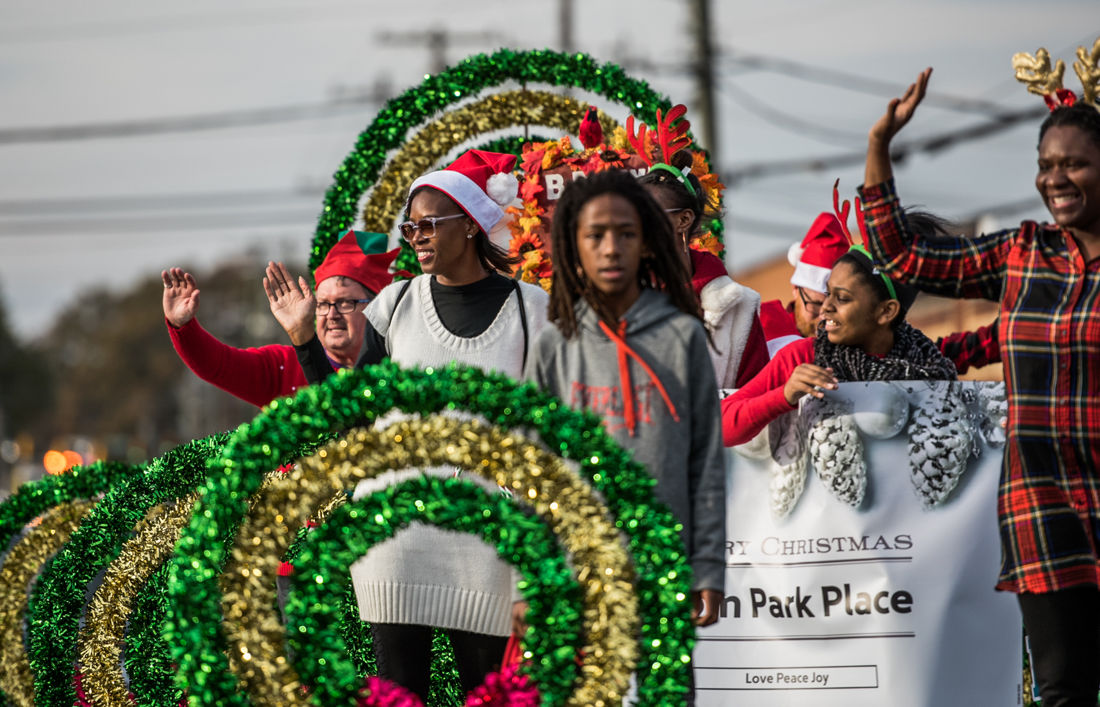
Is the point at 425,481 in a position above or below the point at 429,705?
above

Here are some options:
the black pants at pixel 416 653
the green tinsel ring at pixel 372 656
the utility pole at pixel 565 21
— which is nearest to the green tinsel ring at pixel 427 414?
the black pants at pixel 416 653

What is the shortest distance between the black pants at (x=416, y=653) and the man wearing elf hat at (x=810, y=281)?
2239 millimetres

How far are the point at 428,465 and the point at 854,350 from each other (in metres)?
1.85

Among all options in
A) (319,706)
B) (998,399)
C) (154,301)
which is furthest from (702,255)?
(154,301)

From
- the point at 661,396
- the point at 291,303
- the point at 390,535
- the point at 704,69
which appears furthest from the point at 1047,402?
the point at 704,69

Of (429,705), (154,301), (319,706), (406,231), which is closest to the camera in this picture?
(319,706)

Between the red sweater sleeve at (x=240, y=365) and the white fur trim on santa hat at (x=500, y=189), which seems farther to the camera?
the red sweater sleeve at (x=240, y=365)

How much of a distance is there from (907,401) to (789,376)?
0.38 meters

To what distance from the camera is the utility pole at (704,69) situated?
2353 centimetres

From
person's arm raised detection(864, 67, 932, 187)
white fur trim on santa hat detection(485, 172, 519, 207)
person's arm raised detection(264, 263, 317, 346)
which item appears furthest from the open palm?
person's arm raised detection(264, 263, 317, 346)

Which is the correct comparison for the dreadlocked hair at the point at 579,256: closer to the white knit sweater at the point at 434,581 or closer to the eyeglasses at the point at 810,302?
the white knit sweater at the point at 434,581

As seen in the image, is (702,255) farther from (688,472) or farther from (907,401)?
(688,472)

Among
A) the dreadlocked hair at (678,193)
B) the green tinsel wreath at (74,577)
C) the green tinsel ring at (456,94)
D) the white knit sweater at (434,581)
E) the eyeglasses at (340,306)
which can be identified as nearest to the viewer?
the white knit sweater at (434,581)

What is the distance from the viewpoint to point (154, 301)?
82.4 metres
